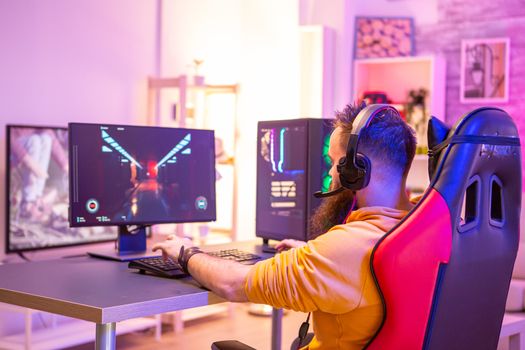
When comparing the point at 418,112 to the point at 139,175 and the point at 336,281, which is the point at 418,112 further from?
the point at 336,281

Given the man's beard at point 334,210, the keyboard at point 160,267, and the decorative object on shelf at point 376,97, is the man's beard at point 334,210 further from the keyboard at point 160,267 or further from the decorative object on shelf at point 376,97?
the decorative object on shelf at point 376,97

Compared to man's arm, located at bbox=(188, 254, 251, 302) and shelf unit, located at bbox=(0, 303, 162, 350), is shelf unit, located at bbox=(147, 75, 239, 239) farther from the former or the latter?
man's arm, located at bbox=(188, 254, 251, 302)

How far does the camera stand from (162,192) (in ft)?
8.30

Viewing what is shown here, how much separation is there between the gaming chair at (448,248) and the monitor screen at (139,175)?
123 cm

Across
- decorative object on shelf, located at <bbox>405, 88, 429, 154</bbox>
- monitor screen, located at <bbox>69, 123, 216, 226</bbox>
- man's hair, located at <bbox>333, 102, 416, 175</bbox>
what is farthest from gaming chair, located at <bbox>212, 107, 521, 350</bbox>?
decorative object on shelf, located at <bbox>405, 88, 429, 154</bbox>

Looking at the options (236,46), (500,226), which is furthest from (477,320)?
(236,46)

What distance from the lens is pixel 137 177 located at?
2479 mm

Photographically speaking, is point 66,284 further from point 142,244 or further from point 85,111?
point 85,111

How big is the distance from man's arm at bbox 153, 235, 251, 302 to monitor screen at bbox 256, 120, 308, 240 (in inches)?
30.9

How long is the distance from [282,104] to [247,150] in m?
0.46

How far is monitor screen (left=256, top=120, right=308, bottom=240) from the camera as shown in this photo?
2684mm

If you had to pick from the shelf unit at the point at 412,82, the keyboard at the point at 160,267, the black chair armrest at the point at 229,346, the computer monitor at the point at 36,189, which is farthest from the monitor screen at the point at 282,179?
the shelf unit at the point at 412,82

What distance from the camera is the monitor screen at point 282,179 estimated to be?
2.68 metres

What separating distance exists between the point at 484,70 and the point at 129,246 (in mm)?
3693
